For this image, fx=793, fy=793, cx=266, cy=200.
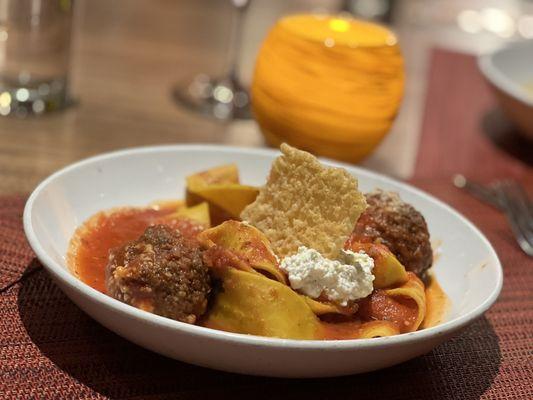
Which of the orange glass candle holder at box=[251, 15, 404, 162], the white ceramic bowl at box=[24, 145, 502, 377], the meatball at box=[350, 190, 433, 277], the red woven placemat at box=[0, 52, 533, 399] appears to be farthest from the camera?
the orange glass candle holder at box=[251, 15, 404, 162]

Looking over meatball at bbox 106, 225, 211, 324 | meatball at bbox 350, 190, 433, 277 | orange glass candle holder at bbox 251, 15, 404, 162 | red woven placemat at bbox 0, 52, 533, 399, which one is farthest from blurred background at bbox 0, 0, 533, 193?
meatball at bbox 350, 190, 433, 277

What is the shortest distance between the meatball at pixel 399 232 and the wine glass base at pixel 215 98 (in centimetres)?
128

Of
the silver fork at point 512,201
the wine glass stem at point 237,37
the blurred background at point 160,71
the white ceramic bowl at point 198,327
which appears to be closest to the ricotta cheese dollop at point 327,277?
the white ceramic bowl at point 198,327

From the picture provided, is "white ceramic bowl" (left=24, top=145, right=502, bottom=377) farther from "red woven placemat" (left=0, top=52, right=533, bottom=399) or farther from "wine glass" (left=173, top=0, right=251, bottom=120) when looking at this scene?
"wine glass" (left=173, top=0, right=251, bottom=120)

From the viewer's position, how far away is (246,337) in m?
1.10

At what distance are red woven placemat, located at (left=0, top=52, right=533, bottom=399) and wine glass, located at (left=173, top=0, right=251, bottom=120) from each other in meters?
1.15

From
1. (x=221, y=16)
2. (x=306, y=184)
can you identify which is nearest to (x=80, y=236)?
(x=306, y=184)

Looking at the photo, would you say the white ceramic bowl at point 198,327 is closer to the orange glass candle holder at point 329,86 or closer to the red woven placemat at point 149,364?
the red woven placemat at point 149,364

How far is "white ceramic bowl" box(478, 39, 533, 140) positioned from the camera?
2.61 metres

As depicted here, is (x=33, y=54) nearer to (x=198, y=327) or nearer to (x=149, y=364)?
(x=149, y=364)

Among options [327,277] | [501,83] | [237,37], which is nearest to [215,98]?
[237,37]

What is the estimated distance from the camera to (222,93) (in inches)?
115

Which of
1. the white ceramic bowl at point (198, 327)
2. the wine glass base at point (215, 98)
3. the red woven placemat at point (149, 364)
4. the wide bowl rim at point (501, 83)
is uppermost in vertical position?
the wide bowl rim at point (501, 83)

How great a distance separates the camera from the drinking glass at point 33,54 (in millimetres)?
2402
